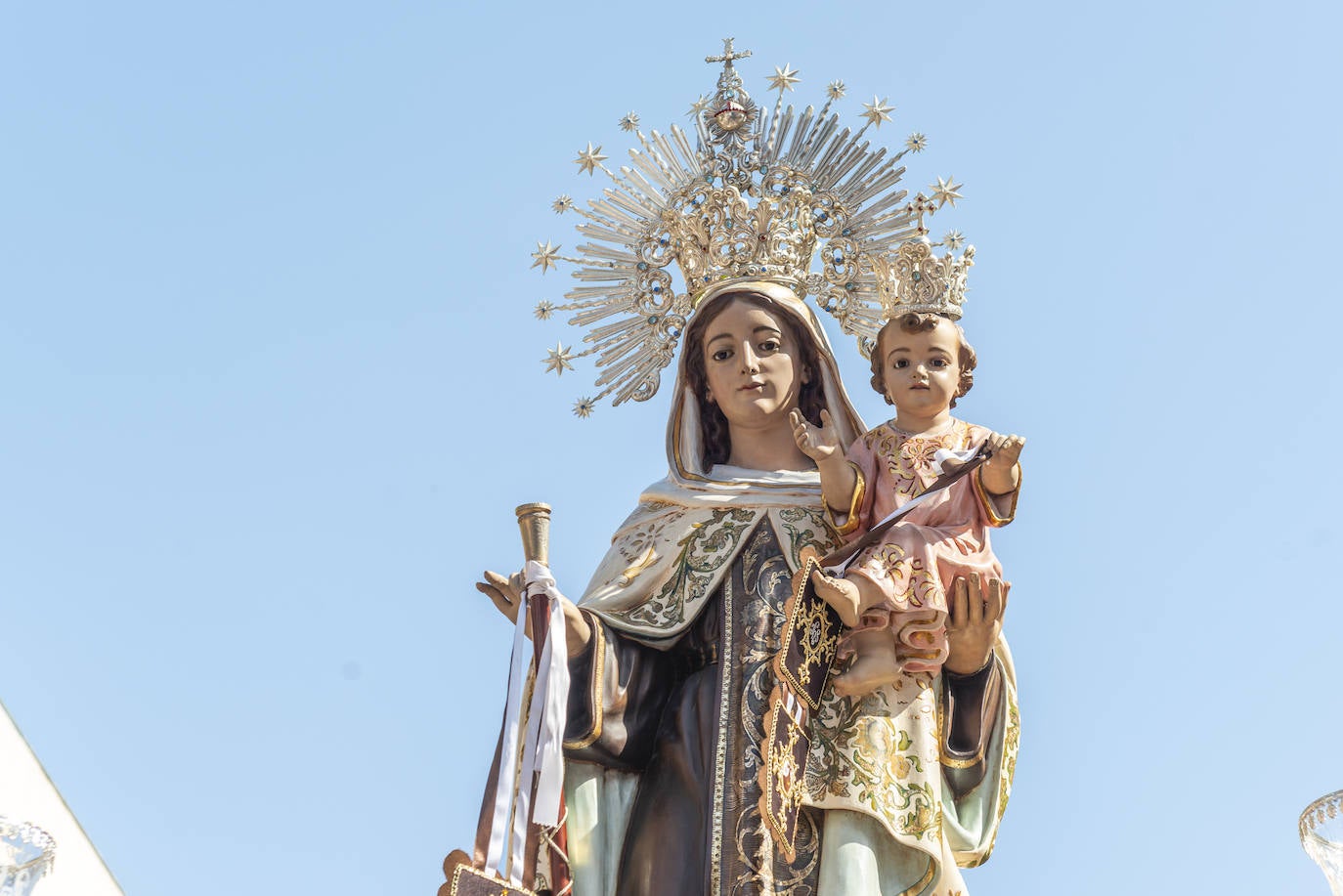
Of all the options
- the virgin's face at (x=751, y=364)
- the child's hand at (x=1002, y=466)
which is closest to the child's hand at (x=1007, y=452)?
the child's hand at (x=1002, y=466)

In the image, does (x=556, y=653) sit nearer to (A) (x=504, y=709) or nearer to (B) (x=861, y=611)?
(A) (x=504, y=709)

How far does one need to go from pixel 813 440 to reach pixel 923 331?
57cm

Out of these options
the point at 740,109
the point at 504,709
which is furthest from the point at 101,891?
the point at 740,109

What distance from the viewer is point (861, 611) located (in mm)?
8781

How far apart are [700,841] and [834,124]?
318cm

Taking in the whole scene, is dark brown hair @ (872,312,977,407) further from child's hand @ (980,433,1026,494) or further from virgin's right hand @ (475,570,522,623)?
virgin's right hand @ (475,570,522,623)

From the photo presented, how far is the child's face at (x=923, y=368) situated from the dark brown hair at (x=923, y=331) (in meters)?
0.02

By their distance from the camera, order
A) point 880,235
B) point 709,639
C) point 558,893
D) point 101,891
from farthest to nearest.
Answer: point 101,891 < point 880,235 < point 709,639 < point 558,893

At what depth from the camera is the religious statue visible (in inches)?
342

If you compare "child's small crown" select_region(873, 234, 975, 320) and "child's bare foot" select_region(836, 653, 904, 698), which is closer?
"child's bare foot" select_region(836, 653, 904, 698)

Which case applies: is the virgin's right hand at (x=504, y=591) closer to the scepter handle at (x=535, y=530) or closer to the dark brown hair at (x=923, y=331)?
the scepter handle at (x=535, y=530)

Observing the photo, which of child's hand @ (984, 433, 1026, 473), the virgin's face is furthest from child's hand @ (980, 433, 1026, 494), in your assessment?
the virgin's face

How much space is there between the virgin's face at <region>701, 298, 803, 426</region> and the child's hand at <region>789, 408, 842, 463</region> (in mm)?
263

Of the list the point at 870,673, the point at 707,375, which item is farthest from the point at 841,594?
the point at 707,375
